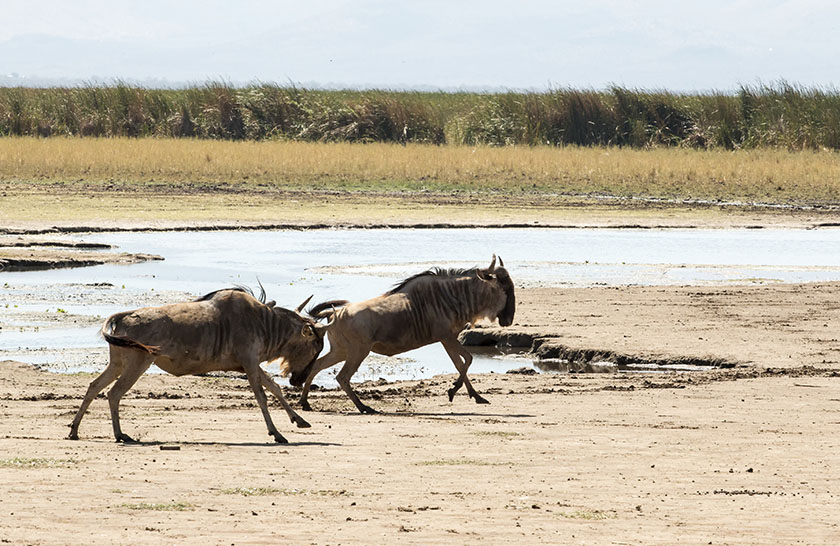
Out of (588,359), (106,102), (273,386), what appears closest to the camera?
(273,386)

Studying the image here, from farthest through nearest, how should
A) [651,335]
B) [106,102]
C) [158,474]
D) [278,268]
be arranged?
[106,102] → [278,268] → [651,335] → [158,474]

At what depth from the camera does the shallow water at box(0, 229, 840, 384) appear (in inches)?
619

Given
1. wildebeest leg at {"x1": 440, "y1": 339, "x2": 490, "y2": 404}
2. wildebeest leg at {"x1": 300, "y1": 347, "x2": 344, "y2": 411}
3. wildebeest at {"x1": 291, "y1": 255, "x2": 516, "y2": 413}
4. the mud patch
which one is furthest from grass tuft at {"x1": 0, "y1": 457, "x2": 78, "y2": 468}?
the mud patch

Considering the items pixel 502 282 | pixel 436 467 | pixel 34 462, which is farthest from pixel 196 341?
→ pixel 502 282

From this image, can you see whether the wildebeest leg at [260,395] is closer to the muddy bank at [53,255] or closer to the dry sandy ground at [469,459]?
the dry sandy ground at [469,459]

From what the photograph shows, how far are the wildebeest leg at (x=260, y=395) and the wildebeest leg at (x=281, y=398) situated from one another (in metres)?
0.04

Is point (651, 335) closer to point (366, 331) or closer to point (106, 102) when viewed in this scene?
point (366, 331)

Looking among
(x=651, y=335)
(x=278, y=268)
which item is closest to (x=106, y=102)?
(x=278, y=268)

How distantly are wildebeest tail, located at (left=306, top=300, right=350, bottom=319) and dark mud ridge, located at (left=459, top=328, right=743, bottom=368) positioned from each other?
3.32 metres

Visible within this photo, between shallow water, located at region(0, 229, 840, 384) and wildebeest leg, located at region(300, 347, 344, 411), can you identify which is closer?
wildebeest leg, located at region(300, 347, 344, 411)

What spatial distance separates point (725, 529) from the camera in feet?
24.1

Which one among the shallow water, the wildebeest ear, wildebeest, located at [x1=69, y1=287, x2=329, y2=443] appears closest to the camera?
wildebeest, located at [x1=69, y1=287, x2=329, y2=443]

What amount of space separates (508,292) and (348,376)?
5.76 feet

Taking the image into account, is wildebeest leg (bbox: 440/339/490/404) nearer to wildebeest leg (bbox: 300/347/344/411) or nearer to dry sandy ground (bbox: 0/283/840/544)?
dry sandy ground (bbox: 0/283/840/544)
